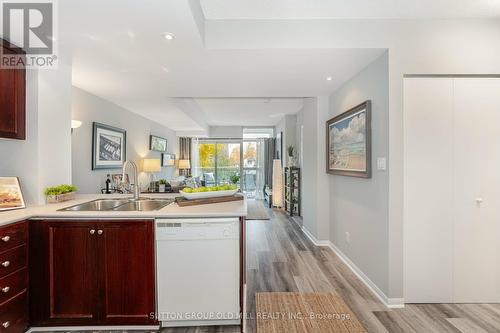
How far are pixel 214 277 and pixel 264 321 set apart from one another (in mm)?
591

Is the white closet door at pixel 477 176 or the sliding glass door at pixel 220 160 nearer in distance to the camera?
the white closet door at pixel 477 176

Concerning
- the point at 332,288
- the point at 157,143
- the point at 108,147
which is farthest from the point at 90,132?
the point at 332,288

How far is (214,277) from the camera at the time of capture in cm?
188

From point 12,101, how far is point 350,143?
3290 mm

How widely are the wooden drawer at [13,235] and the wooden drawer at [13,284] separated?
208 mm

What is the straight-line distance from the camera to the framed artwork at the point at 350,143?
252cm

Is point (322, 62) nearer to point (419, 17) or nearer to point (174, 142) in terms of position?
point (419, 17)

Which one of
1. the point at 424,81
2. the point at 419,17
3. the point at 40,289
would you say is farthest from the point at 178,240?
the point at 419,17

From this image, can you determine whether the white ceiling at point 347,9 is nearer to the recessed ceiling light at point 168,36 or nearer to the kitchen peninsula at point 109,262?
the recessed ceiling light at point 168,36

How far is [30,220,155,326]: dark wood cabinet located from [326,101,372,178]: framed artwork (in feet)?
7.14

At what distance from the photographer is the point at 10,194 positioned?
2014mm

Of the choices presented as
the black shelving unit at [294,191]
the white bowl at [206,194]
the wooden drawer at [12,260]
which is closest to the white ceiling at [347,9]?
the white bowl at [206,194]

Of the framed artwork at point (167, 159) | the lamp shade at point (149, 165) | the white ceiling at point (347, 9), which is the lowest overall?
the lamp shade at point (149, 165)

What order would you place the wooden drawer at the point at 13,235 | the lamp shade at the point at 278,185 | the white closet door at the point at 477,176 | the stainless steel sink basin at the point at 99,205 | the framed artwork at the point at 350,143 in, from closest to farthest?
1. the wooden drawer at the point at 13,235
2. the stainless steel sink basin at the point at 99,205
3. the white closet door at the point at 477,176
4. the framed artwork at the point at 350,143
5. the lamp shade at the point at 278,185
